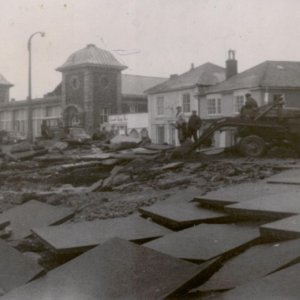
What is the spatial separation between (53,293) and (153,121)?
45.3m

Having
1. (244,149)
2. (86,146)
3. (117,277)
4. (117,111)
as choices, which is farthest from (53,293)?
(117,111)

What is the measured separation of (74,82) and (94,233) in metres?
53.6

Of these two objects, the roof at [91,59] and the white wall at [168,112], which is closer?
the white wall at [168,112]

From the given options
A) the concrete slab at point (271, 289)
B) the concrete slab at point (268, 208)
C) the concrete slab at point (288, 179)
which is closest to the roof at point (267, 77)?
the concrete slab at point (288, 179)

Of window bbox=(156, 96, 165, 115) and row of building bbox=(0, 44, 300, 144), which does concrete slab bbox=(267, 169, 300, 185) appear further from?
window bbox=(156, 96, 165, 115)

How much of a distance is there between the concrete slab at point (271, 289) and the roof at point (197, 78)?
133 feet

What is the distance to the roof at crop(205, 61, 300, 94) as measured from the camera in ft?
124

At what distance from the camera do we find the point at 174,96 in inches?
1869

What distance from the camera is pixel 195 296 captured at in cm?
445

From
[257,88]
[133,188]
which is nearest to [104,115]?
[257,88]

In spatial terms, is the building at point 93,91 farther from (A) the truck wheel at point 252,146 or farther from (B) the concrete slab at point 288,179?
(B) the concrete slab at point 288,179

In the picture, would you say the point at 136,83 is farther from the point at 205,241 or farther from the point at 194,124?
the point at 205,241

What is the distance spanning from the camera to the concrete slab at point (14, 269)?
5480 mm

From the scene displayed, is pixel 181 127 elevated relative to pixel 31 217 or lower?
elevated
